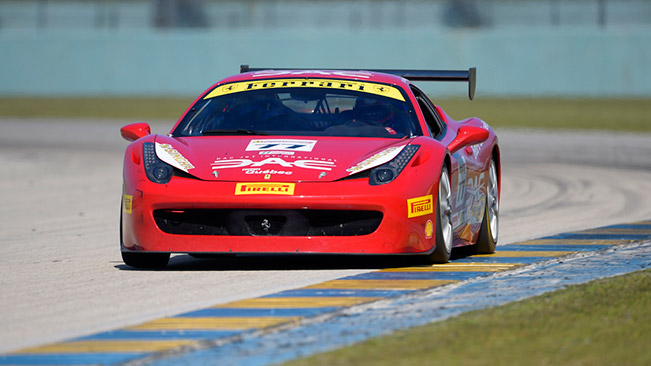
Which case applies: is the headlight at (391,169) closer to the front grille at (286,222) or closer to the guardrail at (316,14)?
the front grille at (286,222)

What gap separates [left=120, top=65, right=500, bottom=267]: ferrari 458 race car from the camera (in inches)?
290

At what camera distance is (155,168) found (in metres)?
7.67

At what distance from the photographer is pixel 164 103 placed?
44.7m

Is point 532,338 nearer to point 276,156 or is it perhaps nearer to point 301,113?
point 276,156

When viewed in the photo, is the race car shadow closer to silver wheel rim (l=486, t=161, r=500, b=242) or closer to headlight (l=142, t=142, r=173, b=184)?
silver wheel rim (l=486, t=161, r=500, b=242)

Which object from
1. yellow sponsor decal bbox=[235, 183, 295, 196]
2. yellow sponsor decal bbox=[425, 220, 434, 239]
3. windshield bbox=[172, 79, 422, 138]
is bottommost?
yellow sponsor decal bbox=[425, 220, 434, 239]

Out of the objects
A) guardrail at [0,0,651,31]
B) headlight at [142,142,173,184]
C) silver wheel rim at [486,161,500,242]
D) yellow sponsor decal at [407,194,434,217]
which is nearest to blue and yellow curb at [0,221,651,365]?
silver wheel rim at [486,161,500,242]

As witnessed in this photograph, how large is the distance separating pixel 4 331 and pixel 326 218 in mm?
2274

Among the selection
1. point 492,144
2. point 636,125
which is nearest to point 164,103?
point 636,125

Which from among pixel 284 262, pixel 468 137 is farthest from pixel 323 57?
pixel 284 262

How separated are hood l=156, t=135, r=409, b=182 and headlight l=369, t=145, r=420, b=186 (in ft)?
0.12

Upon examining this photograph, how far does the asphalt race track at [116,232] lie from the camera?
20.7 ft

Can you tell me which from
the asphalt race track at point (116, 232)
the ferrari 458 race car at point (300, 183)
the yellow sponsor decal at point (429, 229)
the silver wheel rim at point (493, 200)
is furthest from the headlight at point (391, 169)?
the silver wheel rim at point (493, 200)

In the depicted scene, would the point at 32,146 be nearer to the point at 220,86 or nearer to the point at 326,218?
the point at 220,86
